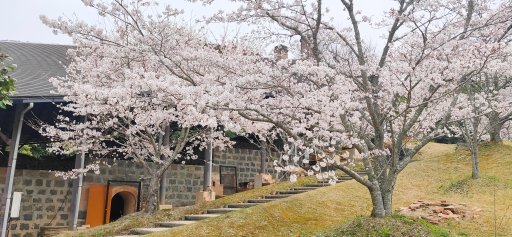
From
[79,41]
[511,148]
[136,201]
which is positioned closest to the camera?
[79,41]

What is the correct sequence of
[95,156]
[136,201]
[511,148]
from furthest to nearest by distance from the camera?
[511,148], [136,201], [95,156]

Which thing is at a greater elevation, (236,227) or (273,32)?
(273,32)

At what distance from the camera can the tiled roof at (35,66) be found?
12594 millimetres

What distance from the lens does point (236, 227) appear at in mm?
10617

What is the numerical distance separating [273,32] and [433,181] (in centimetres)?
1041

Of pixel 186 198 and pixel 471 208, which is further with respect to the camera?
pixel 186 198

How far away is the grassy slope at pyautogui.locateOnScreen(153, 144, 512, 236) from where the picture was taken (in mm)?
10602

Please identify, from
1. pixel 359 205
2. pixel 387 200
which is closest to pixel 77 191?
pixel 359 205

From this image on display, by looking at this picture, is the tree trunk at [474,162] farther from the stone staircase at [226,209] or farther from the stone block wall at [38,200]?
the stone block wall at [38,200]

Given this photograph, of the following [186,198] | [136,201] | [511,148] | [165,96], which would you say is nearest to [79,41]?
[165,96]

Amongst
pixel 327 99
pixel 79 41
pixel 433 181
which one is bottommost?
pixel 433 181

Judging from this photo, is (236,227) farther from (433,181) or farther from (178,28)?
(433,181)

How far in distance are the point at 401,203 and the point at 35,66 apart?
13.4 meters

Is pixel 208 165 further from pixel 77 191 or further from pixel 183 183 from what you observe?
pixel 77 191
